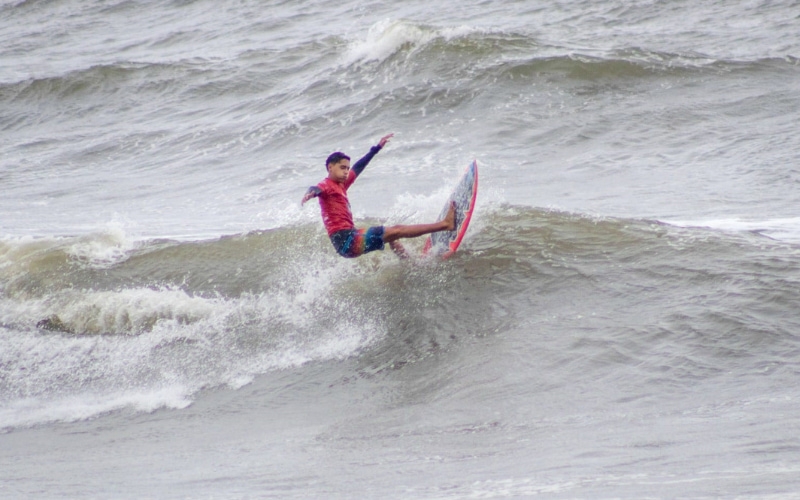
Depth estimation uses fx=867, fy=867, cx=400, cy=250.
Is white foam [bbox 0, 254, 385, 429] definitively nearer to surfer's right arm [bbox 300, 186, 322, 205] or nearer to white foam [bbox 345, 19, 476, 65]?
surfer's right arm [bbox 300, 186, 322, 205]

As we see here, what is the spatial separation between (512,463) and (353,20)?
20.2 m

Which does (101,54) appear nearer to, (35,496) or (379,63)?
(379,63)

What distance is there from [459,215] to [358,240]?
3.42ft

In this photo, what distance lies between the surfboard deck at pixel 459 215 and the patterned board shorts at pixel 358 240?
79 cm

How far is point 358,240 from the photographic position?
7.63 meters

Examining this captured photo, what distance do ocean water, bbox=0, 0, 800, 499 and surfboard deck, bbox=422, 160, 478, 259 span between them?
0.61 ft

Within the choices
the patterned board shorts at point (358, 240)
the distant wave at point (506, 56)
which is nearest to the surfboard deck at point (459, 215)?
the patterned board shorts at point (358, 240)

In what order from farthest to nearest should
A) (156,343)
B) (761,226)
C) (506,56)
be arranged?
(506,56), (761,226), (156,343)

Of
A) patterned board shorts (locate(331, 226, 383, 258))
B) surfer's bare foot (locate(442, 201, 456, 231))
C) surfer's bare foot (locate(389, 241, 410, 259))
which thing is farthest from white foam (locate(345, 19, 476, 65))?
patterned board shorts (locate(331, 226, 383, 258))

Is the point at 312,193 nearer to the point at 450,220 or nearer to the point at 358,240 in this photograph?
the point at 358,240

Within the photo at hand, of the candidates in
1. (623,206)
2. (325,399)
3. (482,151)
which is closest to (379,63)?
(482,151)

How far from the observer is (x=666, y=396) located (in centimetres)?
511

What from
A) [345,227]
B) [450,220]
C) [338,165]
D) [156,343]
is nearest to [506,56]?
[450,220]

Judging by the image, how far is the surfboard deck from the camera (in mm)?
7984
